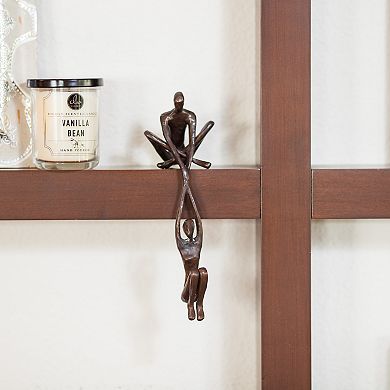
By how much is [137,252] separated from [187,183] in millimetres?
117

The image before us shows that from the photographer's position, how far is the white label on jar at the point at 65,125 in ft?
1.93

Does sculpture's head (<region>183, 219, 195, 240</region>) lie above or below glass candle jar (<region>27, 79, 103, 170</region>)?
below

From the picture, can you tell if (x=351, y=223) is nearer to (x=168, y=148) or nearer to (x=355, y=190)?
(x=355, y=190)

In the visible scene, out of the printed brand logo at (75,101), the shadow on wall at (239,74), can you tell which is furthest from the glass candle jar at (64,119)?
the shadow on wall at (239,74)

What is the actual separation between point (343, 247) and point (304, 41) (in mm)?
195

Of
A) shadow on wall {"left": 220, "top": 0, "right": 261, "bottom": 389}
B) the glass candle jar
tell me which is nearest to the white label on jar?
the glass candle jar

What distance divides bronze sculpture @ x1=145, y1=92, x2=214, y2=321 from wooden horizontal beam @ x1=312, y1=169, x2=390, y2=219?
0.10 m

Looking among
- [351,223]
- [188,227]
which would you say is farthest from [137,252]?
[351,223]

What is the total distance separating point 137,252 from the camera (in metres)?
0.69

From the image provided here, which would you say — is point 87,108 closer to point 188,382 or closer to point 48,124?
point 48,124

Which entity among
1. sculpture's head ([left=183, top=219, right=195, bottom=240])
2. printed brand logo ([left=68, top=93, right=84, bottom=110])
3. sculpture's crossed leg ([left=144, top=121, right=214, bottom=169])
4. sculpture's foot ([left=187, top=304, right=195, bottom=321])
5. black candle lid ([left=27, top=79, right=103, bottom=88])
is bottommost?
sculpture's foot ([left=187, top=304, right=195, bottom=321])

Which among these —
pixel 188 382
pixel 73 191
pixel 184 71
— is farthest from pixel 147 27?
pixel 188 382

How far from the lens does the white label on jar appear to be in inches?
23.1

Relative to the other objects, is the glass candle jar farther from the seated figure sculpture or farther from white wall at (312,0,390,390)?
white wall at (312,0,390,390)
